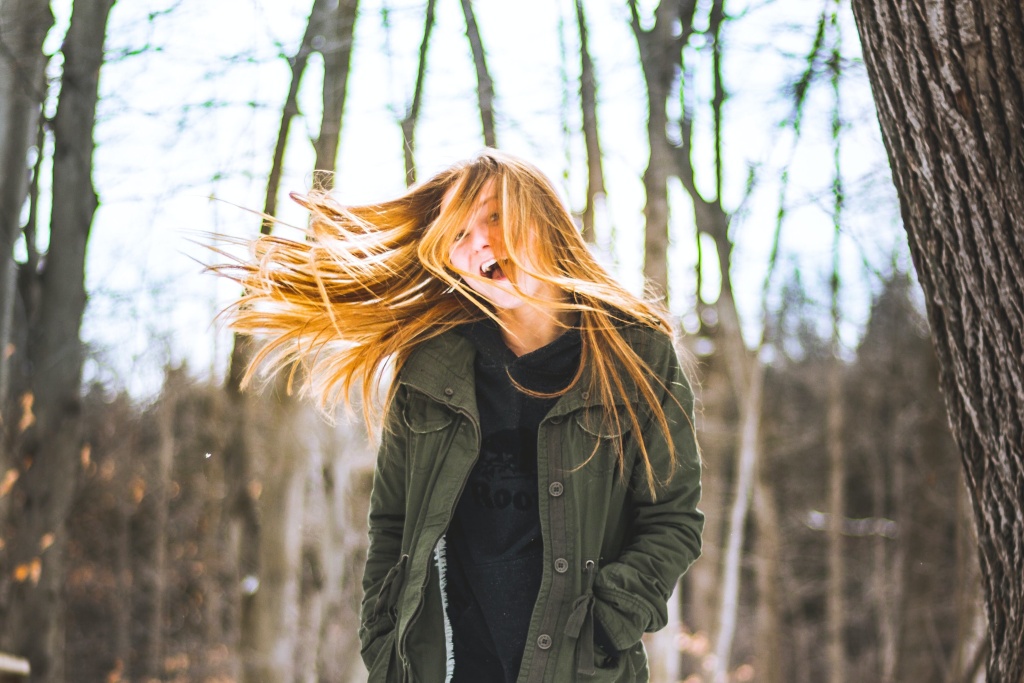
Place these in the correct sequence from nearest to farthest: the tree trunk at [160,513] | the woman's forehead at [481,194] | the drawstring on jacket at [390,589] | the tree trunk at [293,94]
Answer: the drawstring on jacket at [390,589] → the woman's forehead at [481,194] → the tree trunk at [293,94] → the tree trunk at [160,513]

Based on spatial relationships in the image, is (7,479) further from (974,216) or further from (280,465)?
(974,216)

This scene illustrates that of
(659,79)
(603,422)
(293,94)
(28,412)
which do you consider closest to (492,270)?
(603,422)

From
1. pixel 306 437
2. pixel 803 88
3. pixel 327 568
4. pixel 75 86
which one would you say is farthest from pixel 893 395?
pixel 75 86

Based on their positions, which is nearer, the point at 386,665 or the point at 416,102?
the point at 386,665

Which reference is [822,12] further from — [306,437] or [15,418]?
[15,418]

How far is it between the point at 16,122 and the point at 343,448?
237 inches

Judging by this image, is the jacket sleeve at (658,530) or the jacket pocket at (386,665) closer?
the jacket sleeve at (658,530)

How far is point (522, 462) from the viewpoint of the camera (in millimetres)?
2473

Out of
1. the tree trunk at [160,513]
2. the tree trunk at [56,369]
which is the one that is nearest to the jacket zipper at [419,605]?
A: the tree trunk at [56,369]

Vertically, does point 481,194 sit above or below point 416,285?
above

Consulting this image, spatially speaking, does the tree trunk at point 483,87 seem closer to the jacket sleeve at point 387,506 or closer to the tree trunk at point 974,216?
the jacket sleeve at point 387,506

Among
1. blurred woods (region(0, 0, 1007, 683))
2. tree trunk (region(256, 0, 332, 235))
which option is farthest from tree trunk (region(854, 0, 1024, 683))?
tree trunk (region(256, 0, 332, 235))

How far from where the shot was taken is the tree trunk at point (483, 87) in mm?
7438

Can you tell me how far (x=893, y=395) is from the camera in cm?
2112
